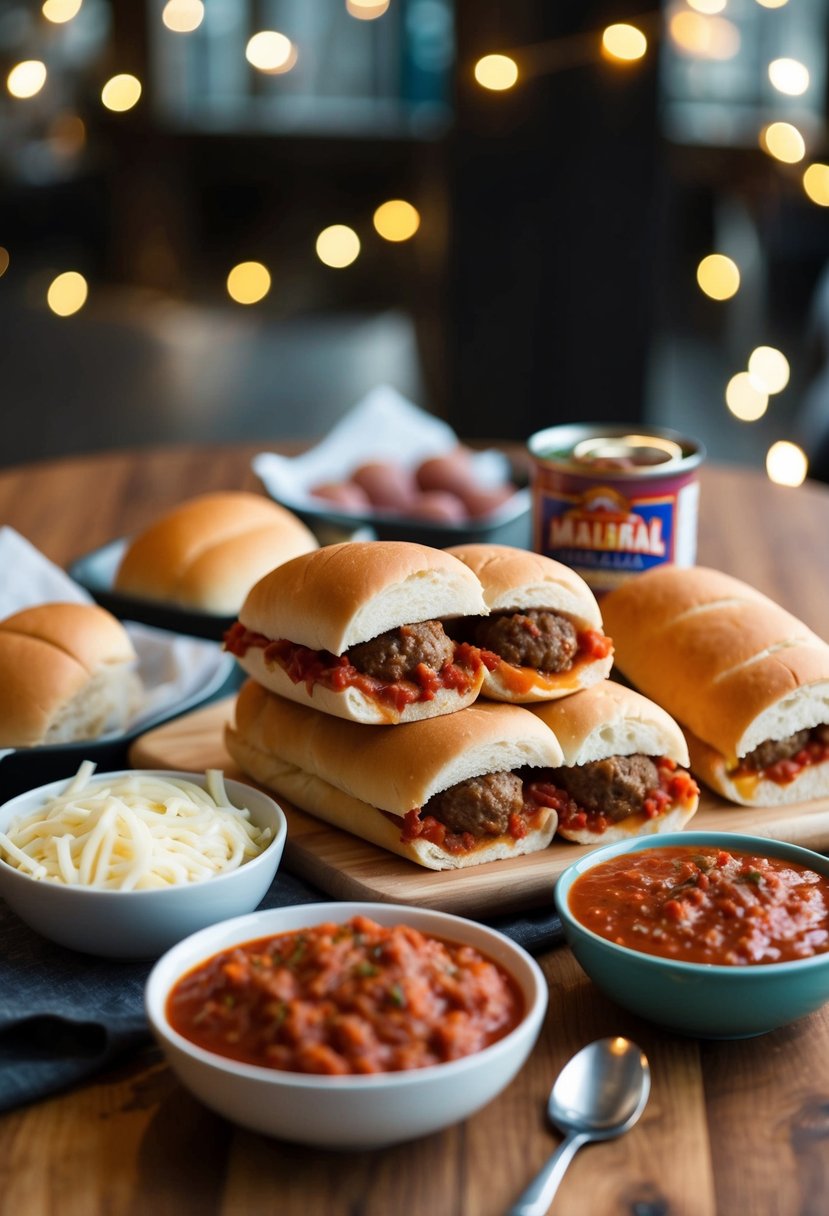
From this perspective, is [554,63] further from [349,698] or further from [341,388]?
[341,388]

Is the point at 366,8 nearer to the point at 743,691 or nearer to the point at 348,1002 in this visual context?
the point at 743,691

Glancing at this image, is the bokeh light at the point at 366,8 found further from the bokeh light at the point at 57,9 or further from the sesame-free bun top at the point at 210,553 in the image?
the sesame-free bun top at the point at 210,553

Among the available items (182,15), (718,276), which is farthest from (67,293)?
(718,276)

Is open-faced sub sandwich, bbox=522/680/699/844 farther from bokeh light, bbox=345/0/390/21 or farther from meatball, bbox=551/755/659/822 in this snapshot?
bokeh light, bbox=345/0/390/21

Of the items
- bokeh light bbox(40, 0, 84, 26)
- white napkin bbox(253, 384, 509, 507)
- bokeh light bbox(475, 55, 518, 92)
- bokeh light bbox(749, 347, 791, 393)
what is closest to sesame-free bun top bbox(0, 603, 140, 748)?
white napkin bbox(253, 384, 509, 507)

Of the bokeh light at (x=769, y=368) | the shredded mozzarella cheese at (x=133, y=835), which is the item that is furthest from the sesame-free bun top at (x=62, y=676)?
the bokeh light at (x=769, y=368)
